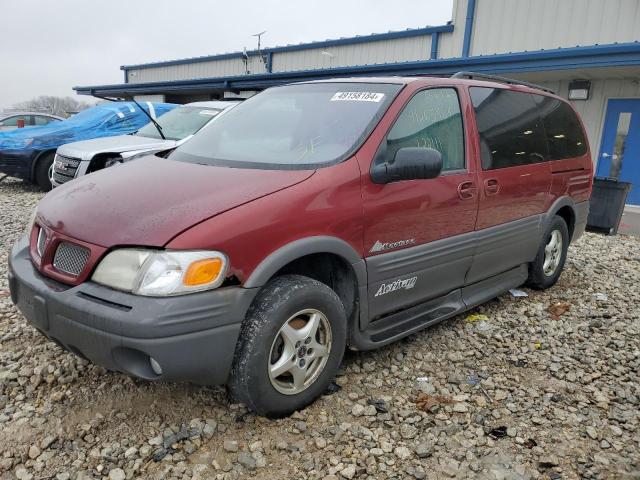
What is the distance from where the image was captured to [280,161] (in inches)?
118

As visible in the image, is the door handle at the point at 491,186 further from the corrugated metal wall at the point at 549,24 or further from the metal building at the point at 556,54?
the corrugated metal wall at the point at 549,24

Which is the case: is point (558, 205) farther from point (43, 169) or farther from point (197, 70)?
point (197, 70)

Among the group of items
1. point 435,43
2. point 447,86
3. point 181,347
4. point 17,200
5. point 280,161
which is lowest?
point 17,200

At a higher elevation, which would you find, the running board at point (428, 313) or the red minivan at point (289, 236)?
the red minivan at point (289, 236)

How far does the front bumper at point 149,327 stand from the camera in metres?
2.22

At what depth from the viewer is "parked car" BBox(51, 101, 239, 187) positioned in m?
7.41

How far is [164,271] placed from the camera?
2279 millimetres

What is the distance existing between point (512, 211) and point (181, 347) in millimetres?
2879

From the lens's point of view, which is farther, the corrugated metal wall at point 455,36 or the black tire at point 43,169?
the corrugated metal wall at point 455,36

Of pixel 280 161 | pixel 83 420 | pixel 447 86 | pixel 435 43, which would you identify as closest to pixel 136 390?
pixel 83 420

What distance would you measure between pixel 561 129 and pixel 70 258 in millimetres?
4261

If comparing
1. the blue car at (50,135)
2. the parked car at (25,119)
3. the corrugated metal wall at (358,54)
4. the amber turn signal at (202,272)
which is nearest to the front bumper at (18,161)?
the blue car at (50,135)

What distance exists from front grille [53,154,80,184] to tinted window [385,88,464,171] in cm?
Answer: 575

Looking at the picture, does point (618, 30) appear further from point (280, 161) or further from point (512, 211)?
point (280, 161)
